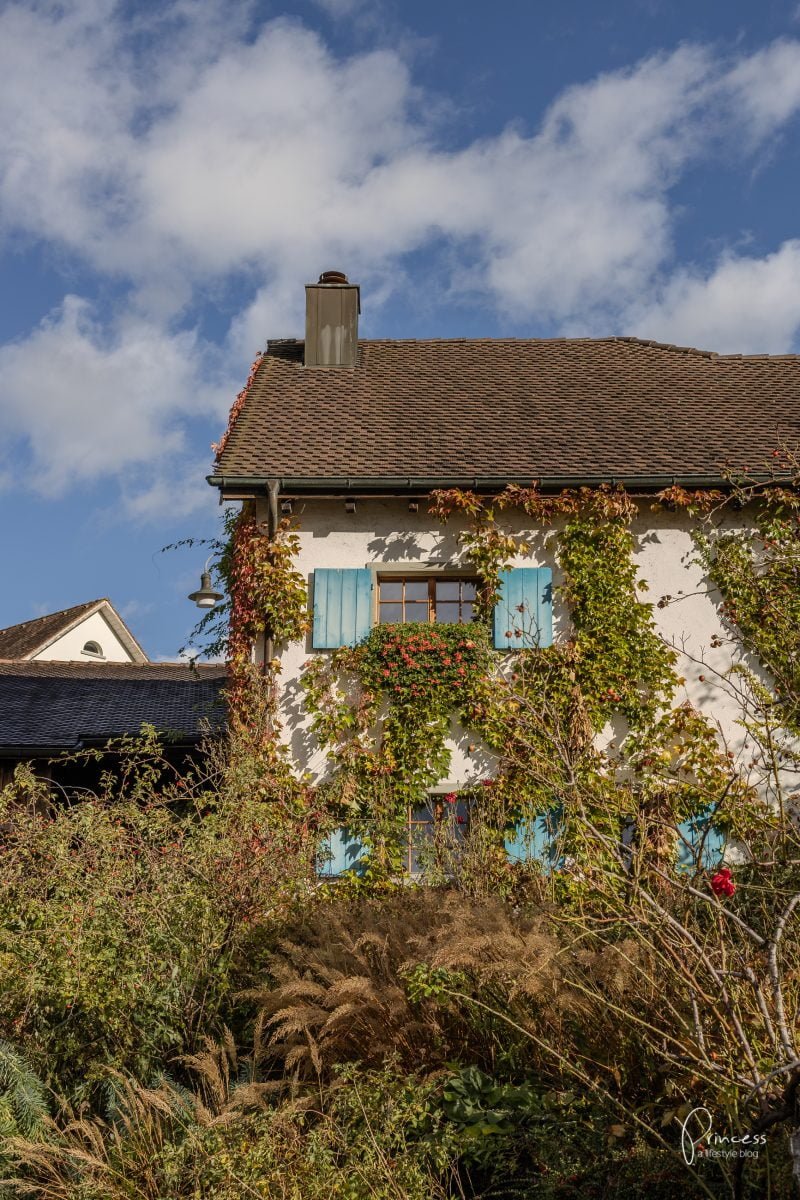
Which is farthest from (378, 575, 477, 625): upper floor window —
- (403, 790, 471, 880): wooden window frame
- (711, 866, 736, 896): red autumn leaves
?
(711, 866, 736, 896): red autumn leaves

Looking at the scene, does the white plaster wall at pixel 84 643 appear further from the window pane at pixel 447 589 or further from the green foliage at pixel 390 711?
the window pane at pixel 447 589

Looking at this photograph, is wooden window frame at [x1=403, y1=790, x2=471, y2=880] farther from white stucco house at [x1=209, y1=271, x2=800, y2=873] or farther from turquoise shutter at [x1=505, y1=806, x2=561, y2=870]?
turquoise shutter at [x1=505, y1=806, x2=561, y2=870]

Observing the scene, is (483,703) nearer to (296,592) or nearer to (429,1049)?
(296,592)

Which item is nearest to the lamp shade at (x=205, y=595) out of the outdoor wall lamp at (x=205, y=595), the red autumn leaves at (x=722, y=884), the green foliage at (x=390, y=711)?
the outdoor wall lamp at (x=205, y=595)

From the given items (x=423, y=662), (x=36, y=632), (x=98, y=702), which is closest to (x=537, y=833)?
(x=423, y=662)

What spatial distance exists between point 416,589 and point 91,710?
563 centimetres

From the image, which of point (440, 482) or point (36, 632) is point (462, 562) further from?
point (36, 632)

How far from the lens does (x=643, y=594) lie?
1059 centimetres

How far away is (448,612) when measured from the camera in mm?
10828

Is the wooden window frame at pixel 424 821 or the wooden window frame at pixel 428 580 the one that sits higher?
the wooden window frame at pixel 428 580

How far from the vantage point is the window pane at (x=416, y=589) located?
429 inches

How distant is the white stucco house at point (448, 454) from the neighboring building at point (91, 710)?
7.09ft

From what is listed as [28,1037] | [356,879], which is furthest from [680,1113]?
[356,879]

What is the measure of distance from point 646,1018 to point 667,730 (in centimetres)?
575
